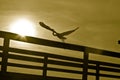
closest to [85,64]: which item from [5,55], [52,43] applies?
[52,43]

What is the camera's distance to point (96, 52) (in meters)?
7.89

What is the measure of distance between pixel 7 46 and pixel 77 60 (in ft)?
6.34

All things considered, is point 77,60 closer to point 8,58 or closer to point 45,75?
point 45,75

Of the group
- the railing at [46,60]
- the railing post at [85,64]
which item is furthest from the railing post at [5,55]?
the railing post at [85,64]

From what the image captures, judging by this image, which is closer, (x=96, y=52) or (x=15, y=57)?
(x=15, y=57)

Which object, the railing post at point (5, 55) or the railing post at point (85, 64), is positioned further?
the railing post at point (85, 64)

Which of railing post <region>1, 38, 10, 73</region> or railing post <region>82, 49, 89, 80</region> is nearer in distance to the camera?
railing post <region>1, 38, 10, 73</region>

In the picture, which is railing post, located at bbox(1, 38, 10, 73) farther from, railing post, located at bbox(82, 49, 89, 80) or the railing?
railing post, located at bbox(82, 49, 89, 80)

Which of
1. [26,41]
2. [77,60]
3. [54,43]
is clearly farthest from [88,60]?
[26,41]

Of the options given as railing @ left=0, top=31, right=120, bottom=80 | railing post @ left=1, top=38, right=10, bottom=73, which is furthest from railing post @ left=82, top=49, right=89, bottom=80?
railing post @ left=1, top=38, right=10, bottom=73

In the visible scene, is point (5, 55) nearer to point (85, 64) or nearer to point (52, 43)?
point (52, 43)

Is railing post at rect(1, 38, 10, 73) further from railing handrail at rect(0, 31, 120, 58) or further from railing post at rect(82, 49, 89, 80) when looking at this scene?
railing post at rect(82, 49, 89, 80)

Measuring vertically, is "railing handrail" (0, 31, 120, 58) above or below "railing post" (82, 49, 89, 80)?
above

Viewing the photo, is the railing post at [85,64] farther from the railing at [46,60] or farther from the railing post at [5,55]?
the railing post at [5,55]
